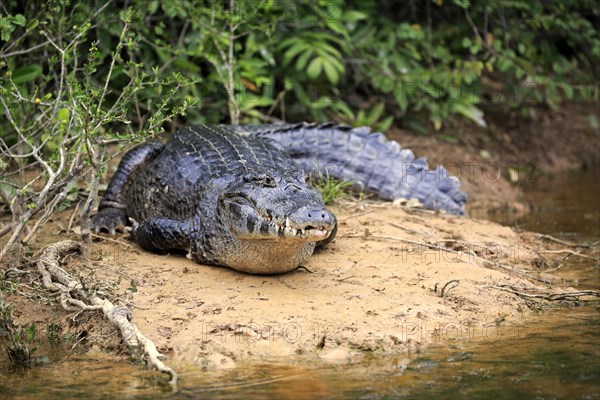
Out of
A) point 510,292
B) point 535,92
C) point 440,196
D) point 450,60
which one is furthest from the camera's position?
point 535,92

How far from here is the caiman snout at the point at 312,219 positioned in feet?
13.6

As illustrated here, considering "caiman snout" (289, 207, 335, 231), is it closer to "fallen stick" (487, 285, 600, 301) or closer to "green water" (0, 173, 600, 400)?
"green water" (0, 173, 600, 400)

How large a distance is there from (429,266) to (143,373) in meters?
1.97

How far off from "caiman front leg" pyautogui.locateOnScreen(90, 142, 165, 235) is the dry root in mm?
759

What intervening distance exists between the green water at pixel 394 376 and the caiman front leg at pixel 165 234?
1133 mm

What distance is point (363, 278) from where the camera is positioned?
15.9 feet

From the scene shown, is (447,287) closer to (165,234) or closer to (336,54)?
(165,234)

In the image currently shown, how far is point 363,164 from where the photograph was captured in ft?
22.9

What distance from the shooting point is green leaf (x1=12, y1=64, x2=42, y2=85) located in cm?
664

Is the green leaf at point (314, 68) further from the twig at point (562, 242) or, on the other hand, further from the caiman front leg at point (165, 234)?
the caiman front leg at point (165, 234)

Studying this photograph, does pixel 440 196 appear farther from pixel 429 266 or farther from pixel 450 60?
pixel 450 60

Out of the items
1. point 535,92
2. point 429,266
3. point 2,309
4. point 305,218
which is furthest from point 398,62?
point 2,309

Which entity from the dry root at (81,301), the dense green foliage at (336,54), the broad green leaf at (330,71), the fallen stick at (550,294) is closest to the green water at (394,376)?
the dry root at (81,301)

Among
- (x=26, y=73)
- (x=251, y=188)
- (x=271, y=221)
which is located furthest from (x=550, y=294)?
(x=26, y=73)
